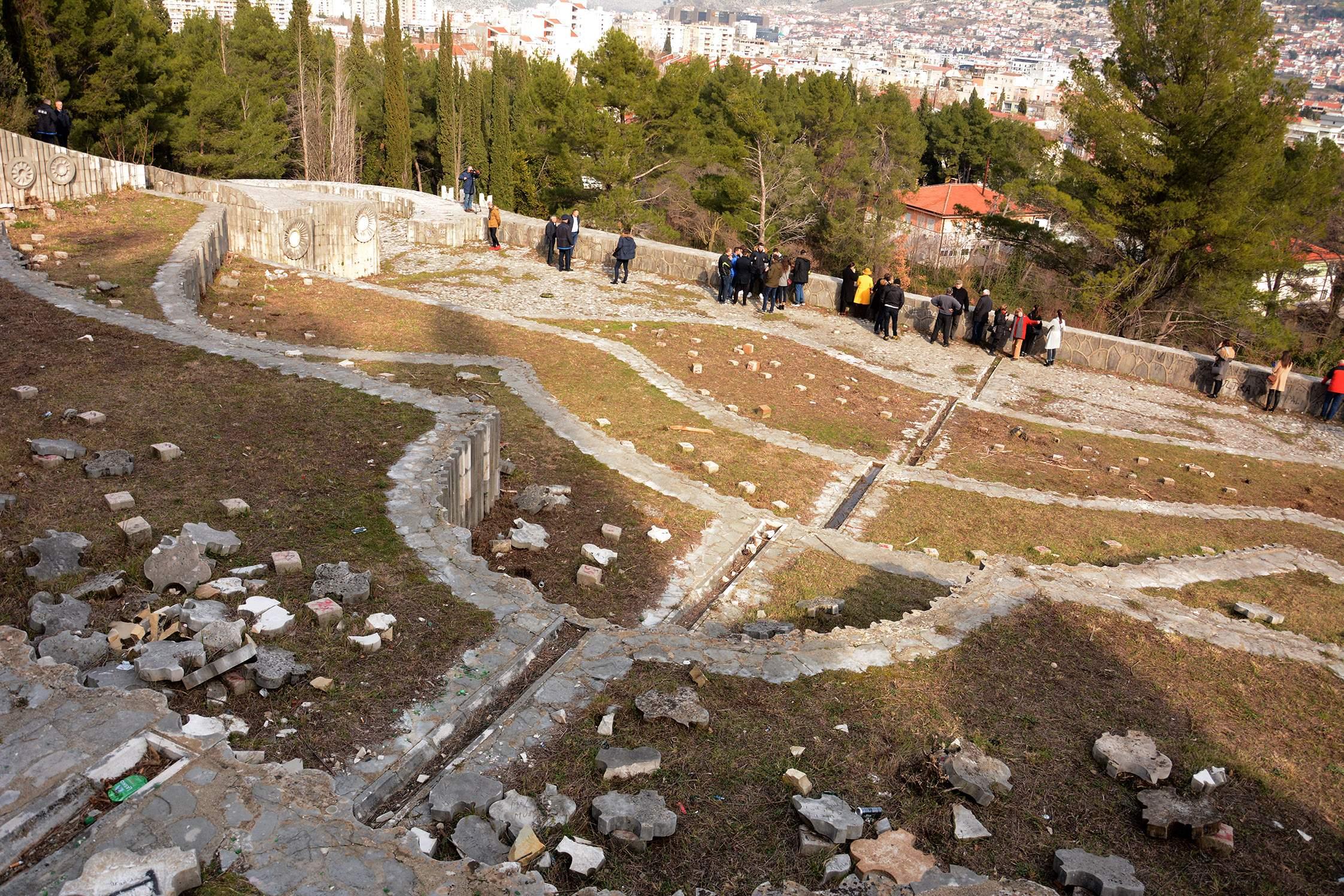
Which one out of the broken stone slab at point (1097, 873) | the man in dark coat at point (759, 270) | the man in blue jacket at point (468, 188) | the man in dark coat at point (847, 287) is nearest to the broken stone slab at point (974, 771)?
the broken stone slab at point (1097, 873)

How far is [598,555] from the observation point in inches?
331

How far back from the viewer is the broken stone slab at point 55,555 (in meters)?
6.18

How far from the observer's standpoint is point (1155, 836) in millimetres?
5070

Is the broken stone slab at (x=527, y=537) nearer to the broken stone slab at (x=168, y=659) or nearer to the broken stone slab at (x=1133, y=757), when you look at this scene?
the broken stone slab at (x=168, y=659)

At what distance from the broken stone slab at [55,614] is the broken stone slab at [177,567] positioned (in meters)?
0.41

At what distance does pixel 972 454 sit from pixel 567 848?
975 centimetres

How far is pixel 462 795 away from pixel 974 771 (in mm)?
2691

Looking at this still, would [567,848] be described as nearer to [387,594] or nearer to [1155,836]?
[387,594]

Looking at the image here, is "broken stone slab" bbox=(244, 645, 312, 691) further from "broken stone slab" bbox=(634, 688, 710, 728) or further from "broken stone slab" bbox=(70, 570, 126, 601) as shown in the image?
"broken stone slab" bbox=(634, 688, 710, 728)

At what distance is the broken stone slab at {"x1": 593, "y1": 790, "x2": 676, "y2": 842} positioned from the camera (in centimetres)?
466

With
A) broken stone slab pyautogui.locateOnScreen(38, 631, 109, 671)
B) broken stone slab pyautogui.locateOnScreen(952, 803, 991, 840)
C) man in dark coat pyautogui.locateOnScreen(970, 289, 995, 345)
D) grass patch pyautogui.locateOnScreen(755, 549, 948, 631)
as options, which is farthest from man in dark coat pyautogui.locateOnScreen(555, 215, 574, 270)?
broken stone slab pyautogui.locateOnScreen(952, 803, 991, 840)

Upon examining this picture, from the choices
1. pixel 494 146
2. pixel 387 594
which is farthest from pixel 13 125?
pixel 494 146

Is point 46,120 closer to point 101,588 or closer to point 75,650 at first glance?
point 101,588

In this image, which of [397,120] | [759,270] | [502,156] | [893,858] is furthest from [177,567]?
[502,156]
